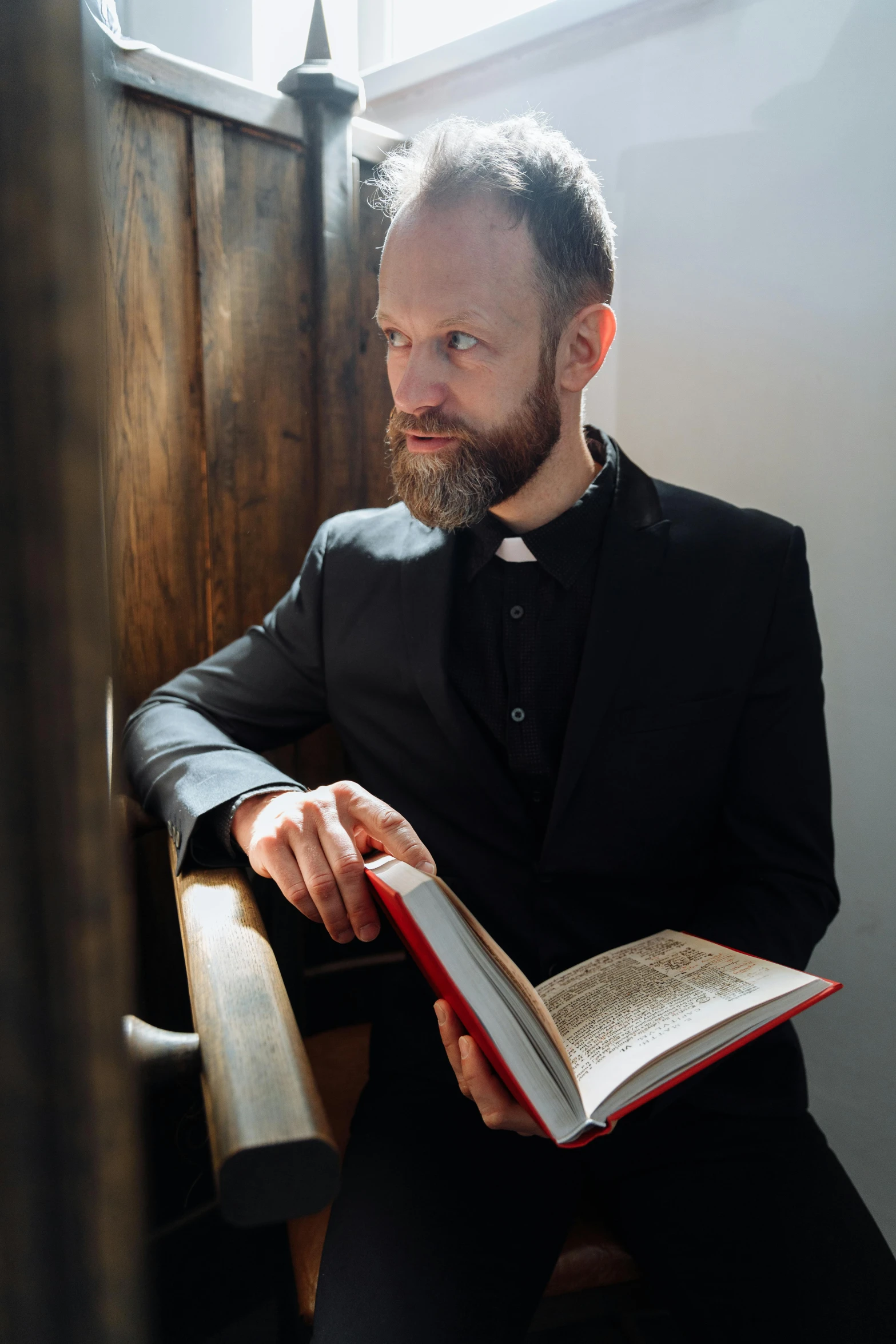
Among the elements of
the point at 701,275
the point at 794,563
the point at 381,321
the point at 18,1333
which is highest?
the point at 701,275

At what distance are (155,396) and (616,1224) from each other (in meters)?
1.08

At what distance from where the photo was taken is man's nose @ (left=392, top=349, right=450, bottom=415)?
1053mm

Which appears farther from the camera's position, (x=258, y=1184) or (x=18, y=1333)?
(x=258, y=1184)

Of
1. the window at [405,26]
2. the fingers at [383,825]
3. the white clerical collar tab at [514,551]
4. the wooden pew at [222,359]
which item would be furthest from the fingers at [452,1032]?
the window at [405,26]

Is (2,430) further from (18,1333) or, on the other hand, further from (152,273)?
(152,273)

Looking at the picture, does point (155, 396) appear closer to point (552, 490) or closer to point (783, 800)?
point (552, 490)

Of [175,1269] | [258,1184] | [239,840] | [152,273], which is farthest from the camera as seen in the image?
[175,1269]

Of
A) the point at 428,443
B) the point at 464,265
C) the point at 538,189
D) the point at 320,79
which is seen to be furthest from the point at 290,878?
the point at 320,79

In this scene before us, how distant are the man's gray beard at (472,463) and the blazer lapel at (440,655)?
7 centimetres

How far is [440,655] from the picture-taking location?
3.55 ft

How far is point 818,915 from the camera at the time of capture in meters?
1.00

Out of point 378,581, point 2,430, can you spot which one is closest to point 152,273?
point 378,581

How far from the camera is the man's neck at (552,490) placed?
1.14 metres

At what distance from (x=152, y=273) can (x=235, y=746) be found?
23.5 inches
